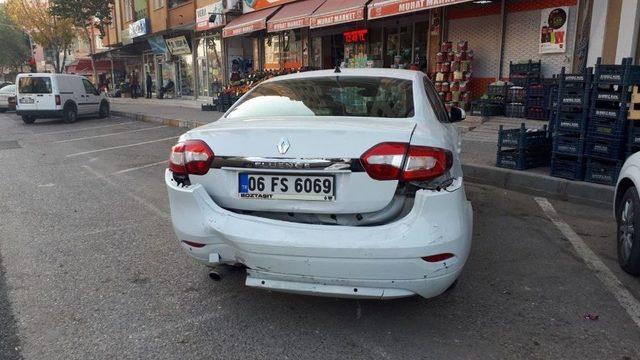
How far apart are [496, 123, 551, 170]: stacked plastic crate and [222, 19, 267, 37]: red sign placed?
1225 cm

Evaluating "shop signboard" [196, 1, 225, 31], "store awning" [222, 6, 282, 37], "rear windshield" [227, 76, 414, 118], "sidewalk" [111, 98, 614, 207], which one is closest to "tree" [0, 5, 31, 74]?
"shop signboard" [196, 1, 225, 31]

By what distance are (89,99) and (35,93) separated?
2.07 metres

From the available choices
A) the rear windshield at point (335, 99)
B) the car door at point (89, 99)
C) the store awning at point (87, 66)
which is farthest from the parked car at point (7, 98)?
the rear windshield at point (335, 99)

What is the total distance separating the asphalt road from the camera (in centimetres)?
277

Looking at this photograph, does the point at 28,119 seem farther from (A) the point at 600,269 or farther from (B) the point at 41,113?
(A) the point at 600,269

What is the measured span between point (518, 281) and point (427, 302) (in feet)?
2.67

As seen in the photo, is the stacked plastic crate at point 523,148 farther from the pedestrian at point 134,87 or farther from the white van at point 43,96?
the pedestrian at point 134,87

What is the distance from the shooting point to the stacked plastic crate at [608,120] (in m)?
5.61

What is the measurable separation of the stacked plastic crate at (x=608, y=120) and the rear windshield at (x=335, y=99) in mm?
3323

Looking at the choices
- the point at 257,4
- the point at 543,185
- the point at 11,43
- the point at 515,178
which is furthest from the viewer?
the point at 11,43

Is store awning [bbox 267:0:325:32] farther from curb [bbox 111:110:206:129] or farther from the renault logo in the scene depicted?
the renault logo

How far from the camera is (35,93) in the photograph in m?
17.1

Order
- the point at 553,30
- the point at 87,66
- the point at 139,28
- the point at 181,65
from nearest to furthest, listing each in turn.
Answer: the point at 553,30
the point at 181,65
the point at 139,28
the point at 87,66

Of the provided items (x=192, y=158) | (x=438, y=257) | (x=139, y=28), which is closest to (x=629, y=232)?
(x=438, y=257)
